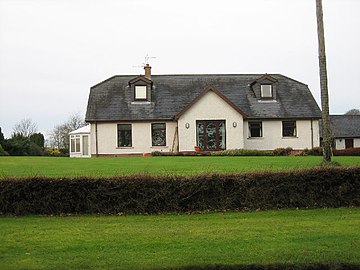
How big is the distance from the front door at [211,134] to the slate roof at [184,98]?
2253 mm

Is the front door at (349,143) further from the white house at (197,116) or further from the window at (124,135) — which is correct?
the window at (124,135)

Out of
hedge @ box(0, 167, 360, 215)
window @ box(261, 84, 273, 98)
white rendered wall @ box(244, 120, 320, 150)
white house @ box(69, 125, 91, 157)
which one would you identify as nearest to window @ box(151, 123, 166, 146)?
white house @ box(69, 125, 91, 157)

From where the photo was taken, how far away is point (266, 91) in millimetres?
40094

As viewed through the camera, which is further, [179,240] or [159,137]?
[159,137]

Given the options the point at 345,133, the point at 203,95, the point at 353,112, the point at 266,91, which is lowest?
the point at 345,133

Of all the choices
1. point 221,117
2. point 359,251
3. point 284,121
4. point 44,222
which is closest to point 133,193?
point 44,222

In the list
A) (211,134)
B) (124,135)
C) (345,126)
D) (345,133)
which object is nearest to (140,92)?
(124,135)

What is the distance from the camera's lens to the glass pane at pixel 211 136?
123 feet

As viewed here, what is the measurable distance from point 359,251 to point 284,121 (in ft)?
101

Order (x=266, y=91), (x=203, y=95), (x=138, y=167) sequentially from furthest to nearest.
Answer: (x=266, y=91), (x=203, y=95), (x=138, y=167)

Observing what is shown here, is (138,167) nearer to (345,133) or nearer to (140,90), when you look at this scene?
(140,90)

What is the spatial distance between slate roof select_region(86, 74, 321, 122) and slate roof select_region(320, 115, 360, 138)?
13.9m

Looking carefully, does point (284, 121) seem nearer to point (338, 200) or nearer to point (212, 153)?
point (212, 153)

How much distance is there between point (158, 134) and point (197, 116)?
3.51m
